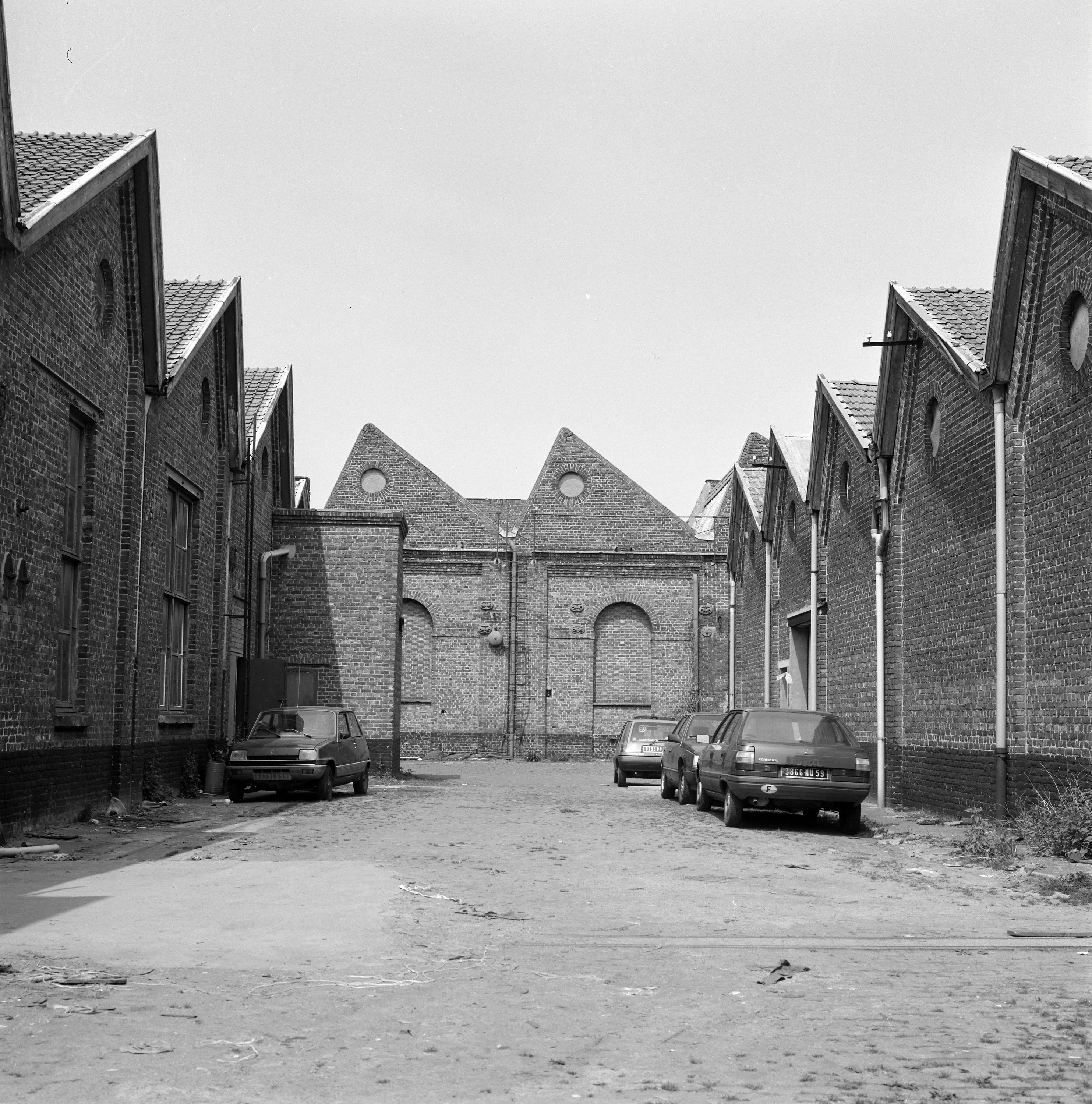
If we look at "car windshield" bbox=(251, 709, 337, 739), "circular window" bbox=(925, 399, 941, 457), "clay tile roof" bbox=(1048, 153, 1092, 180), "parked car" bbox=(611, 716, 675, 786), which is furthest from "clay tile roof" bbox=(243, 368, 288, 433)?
"clay tile roof" bbox=(1048, 153, 1092, 180)

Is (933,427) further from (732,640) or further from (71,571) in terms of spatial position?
(732,640)

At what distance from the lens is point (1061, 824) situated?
43.2 ft

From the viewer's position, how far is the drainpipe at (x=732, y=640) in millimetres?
34250

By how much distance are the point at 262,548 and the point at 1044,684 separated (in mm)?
17454

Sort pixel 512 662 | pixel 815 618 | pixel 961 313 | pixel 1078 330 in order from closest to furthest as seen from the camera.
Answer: pixel 1078 330
pixel 961 313
pixel 815 618
pixel 512 662

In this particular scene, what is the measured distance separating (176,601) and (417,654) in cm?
2063

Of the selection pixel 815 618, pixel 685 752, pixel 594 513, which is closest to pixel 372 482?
pixel 594 513

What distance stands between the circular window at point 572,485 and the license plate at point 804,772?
91.8 feet

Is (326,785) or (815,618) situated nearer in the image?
(326,785)

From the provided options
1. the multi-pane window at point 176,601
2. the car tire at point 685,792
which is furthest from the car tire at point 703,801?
the multi-pane window at point 176,601

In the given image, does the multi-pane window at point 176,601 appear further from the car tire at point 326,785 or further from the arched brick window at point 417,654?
the arched brick window at point 417,654

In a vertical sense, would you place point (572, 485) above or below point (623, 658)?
above

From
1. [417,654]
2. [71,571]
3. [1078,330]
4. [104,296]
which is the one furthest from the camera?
[417,654]

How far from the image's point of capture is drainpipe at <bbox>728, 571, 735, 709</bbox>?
34.2 m
